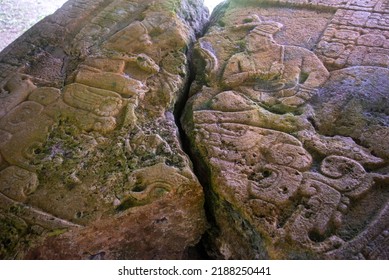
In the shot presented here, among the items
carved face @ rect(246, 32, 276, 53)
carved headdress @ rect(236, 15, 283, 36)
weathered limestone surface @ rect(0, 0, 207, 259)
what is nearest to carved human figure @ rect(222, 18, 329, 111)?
carved face @ rect(246, 32, 276, 53)

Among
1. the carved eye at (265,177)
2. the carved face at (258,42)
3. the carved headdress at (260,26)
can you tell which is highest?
the carved headdress at (260,26)

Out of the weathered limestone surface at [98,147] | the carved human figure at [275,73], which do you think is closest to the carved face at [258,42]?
the carved human figure at [275,73]

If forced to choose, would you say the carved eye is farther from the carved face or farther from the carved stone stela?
the carved face

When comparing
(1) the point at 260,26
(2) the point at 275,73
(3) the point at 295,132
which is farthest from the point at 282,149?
(1) the point at 260,26

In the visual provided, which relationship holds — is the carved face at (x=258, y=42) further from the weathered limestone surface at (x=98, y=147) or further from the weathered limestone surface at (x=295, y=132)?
the weathered limestone surface at (x=98, y=147)

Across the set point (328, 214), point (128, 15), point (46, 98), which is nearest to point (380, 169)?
point (328, 214)
